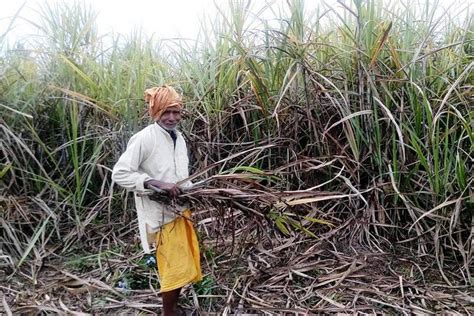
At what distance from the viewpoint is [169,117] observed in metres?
2.35

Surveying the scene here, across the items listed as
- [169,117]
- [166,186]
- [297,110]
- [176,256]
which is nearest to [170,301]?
[176,256]

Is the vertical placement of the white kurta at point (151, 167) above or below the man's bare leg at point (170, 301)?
above

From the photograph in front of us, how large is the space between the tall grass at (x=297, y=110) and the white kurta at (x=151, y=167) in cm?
60

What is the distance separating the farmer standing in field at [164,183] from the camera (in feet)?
7.53

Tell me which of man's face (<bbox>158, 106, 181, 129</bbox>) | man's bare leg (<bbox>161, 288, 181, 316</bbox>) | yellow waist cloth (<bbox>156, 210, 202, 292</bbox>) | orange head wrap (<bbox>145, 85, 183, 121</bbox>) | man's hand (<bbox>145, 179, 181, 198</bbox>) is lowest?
man's bare leg (<bbox>161, 288, 181, 316</bbox>)

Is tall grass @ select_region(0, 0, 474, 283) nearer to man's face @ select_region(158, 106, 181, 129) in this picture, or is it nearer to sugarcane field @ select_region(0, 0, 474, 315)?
sugarcane field @ select_region(0, 0, 474, 315)

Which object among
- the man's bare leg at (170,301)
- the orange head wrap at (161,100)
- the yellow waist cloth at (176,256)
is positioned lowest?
the man's bare leg at (170,301)

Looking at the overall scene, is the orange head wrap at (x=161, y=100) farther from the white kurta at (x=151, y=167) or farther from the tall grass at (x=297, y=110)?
the tall grass at (x=297, y=110)

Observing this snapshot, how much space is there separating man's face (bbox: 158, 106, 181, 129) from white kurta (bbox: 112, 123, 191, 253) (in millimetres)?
29

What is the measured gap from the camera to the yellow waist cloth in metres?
2.31

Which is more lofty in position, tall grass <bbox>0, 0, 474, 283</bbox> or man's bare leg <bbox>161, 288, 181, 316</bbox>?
tall grass <bbox>0, 0, 474, 283</bbox>

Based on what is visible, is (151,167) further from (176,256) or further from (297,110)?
(297,110)

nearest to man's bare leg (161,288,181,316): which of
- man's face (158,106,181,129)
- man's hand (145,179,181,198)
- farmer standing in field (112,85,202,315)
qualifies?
farmer standing in field (112,85,202,315)

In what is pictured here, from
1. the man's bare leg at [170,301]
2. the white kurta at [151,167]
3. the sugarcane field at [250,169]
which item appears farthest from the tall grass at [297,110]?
the man's bare leg at [170,301]
